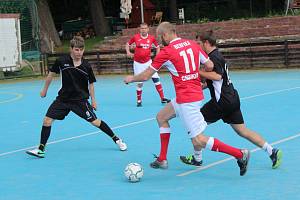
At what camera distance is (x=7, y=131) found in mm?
12125

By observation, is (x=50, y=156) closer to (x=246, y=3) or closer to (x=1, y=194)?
(x=1, y=194)

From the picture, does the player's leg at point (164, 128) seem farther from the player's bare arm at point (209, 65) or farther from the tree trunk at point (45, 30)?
the tree trunk at point (45, 30)

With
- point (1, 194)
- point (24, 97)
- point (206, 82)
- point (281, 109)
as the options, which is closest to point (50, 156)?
point (1, 194)

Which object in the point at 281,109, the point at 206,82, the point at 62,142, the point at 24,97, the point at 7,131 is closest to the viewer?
the point at 206,82

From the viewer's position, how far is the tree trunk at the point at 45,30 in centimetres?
3769

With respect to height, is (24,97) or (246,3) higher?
(246,3)

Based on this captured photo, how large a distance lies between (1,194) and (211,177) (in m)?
2.46

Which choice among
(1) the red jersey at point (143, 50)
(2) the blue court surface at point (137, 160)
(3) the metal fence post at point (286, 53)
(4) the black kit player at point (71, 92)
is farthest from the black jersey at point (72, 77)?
(3) the metal fence post at point (286, 53)

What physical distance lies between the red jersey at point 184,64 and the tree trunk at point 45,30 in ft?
100

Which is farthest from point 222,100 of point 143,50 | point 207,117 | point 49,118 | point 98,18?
point 98,18

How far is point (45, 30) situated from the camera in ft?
130

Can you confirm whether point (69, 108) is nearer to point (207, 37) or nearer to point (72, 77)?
point (72, 77)

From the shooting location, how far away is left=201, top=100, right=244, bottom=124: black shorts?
7609 mm

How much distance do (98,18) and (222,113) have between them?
36.8 meters
